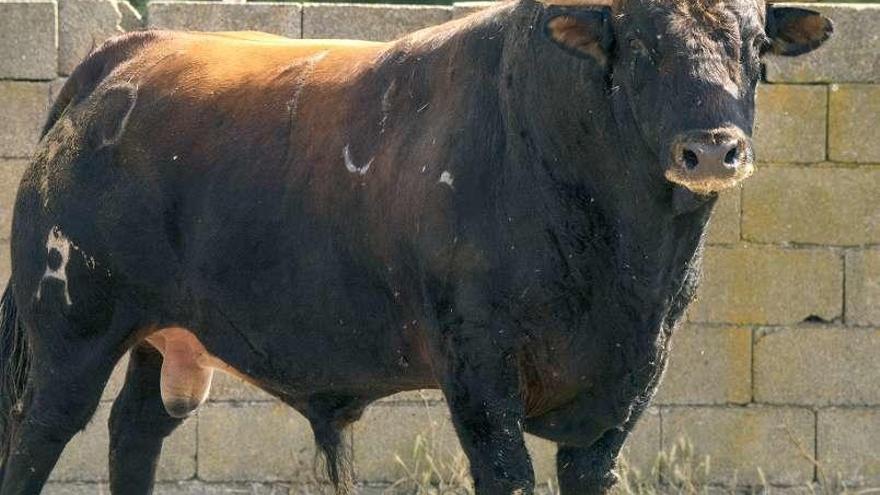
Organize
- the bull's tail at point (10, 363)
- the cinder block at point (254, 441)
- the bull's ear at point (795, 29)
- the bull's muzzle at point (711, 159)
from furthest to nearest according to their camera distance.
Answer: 1. the cinder block at point (254, 441)
2. the bull's tail at point (10, 363)
3. the bull's ear at point (795, 29)
4. the bull's muzzle at point (711, 159)

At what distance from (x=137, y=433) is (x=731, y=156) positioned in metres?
2.58

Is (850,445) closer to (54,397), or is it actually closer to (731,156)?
(54,397)

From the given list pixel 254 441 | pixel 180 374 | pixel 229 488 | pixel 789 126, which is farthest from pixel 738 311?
pixel 180 374

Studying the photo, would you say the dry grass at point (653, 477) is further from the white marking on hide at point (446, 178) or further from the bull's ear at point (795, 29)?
the bull's ear at point (795, 29)

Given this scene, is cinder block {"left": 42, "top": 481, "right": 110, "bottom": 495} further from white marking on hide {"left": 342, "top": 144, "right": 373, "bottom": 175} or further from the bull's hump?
white marking on hide {"left": 342, "top": 144, "right": 373, "bottom": 175}

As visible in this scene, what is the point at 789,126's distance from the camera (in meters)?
6.91

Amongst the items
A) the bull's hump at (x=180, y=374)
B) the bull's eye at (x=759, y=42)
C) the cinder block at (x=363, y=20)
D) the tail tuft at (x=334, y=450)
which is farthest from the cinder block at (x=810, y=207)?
the bull's eye at (x=759, y=42)

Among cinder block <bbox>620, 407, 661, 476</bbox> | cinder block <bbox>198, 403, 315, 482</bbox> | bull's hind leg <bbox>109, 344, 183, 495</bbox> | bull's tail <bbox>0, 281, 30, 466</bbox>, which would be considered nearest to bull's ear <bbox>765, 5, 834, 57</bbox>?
bull's hind leg <bbox>109, 344, 183, 495</bbox>

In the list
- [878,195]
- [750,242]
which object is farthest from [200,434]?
[878,195]

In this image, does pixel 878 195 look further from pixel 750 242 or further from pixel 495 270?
pixel 495 270

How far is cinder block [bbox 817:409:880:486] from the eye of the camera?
6.95 metres

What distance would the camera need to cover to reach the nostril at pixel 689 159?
11.9 ft

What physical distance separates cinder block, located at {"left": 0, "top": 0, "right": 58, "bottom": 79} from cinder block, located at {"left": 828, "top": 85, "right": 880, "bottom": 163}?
3216mm

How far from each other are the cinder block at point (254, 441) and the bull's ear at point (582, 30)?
11.2 feet
